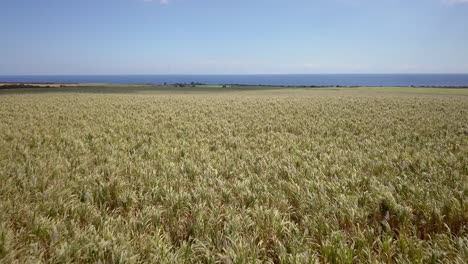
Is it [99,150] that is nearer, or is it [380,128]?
[99,150]

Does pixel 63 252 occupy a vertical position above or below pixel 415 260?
above

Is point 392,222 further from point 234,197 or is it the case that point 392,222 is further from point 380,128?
point 380,128

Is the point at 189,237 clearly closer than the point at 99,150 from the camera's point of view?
Yes

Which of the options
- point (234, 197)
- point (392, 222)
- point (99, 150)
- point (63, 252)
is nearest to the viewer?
point (63, 252)

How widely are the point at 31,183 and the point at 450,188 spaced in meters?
8.57

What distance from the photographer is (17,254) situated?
9.65 ft

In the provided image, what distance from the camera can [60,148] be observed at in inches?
323

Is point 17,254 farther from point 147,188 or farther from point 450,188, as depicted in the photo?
point 450,188

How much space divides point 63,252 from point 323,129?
11.8m

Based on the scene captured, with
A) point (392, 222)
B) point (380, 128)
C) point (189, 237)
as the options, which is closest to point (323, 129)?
point (380, 128)

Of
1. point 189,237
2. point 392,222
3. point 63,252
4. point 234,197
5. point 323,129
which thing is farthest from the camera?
point 323,129

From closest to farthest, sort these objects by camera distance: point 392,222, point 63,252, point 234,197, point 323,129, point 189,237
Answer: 1. point 63,252
2. point 189,237
3. point 392,222
4. point 234,197
5. point 323,129

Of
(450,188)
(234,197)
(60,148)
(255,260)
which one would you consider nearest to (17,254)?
(255,260)

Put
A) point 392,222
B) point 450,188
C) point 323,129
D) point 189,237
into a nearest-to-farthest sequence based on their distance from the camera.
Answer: point 189,237 → point 392,222 → point 450,188 → point 323,129
